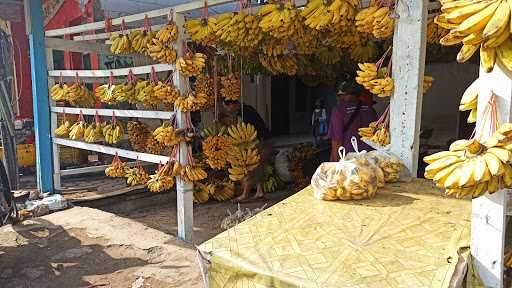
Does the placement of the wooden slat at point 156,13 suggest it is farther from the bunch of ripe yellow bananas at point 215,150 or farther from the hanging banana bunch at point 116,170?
the bunch of ripe yellow bananas at point 215,150

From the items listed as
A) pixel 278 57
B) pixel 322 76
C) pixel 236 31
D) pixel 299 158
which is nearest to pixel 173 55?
pixel 236 31

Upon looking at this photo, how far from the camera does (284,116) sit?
12.2m

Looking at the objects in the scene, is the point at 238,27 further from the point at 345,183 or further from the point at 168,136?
the point at 345,183

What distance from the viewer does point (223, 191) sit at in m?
7.51

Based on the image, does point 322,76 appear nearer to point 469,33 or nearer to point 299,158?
point 299,158

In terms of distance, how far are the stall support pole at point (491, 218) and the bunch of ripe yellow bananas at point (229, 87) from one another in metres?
5.31

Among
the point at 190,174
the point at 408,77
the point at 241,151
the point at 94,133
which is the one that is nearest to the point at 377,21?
the point at 408,77

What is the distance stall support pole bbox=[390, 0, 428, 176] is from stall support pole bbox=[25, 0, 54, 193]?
533 cm

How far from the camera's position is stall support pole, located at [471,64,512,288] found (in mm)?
1601

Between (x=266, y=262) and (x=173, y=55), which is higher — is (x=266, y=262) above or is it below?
below

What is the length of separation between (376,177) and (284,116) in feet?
31.3

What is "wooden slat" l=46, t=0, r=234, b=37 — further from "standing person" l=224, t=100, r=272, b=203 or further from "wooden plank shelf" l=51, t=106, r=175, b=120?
"standing person" l=224, t=100, r=272, b=203

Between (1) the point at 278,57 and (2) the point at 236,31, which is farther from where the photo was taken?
(1) the point at 278,57

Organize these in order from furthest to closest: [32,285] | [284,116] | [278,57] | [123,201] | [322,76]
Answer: [284,116] → [322,76] → [123,201] → [278,57] → [32,285]
